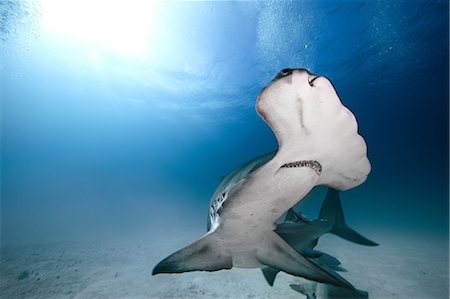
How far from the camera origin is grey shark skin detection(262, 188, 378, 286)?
4641mm

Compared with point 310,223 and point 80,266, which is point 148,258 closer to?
point 80,266

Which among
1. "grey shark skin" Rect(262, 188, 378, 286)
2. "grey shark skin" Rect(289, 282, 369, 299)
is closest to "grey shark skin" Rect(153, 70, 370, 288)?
"grey shark skin" Rect(262, 188, 378, 286)

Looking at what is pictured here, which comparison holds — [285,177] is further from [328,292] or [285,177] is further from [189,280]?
[189,280]

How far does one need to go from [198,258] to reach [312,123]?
2.48 meters

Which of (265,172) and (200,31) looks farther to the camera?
(200,31)

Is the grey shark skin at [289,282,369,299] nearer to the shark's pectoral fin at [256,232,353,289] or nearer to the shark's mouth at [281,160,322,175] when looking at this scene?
the shark's pectoral fin at [256,232,353,289]

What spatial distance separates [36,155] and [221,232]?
98140mm

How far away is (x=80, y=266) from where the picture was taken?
9305mm

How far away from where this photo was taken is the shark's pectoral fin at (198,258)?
322cm

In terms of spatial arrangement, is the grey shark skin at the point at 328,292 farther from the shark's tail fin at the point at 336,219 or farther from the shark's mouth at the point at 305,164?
the shark's mouth at the point at 305,164

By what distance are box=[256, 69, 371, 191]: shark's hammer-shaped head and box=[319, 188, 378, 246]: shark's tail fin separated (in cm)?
412

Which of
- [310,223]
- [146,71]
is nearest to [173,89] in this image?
[146,71]

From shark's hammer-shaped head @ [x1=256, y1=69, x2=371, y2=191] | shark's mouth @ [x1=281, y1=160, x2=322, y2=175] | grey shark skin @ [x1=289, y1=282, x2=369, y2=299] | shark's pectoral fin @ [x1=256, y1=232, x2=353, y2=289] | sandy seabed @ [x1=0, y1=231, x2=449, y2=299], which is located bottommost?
sandy seabed @ [x1=0, y1=231, x2=449, y2=299]

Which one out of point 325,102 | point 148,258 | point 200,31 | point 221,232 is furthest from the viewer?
point 200,31
